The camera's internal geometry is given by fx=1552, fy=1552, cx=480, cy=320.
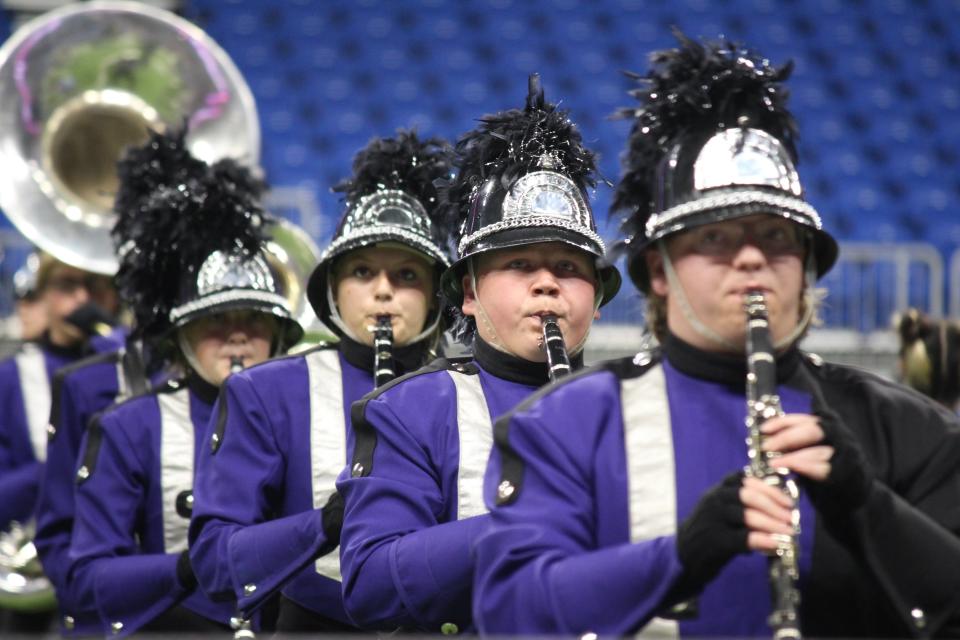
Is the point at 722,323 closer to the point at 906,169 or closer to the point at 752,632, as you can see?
the point at 752,632

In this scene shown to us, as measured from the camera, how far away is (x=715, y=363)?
2.35m

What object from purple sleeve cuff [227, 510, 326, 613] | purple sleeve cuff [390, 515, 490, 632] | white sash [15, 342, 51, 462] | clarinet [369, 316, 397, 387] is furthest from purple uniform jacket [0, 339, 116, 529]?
purple sleeve cuff [390, 515, 490, 632]

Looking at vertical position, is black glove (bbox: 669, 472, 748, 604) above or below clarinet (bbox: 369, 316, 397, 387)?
below

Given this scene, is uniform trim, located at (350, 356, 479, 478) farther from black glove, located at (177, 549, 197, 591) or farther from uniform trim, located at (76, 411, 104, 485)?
uniform trim, located at (76, 411, 104, 485)

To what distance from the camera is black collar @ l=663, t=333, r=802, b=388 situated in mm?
2346

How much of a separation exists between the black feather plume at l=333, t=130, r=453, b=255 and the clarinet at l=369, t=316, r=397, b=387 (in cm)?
37

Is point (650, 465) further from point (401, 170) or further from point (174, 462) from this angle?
point (174, 462)

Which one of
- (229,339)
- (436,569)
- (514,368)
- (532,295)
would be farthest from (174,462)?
(436,569)

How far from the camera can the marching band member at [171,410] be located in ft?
13.6

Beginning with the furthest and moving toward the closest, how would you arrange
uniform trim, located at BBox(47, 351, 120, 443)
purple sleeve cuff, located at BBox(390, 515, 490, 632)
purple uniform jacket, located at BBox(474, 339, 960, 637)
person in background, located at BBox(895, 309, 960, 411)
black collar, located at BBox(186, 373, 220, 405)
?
uniform trim, located at BBox(47, 351, 120, 443), person in background, located at BBox(895, 309, 960, 411), black collar, located at BBox(186, 373, 220, 405), purple sleeve cuff, located at BBox(390, 515, 490, 632), purple uniform jacket, located at BBox(474, 339, 960, 637)

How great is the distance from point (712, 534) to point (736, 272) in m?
0.40

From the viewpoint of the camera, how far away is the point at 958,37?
33.4 feet

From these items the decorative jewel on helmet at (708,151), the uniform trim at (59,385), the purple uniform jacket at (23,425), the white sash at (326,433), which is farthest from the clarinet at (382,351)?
the purple uniform jacket at (23,425)

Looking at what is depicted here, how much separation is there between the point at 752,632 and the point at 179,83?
5.52 metres
